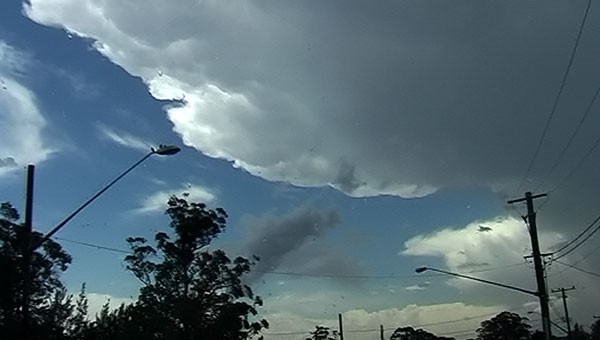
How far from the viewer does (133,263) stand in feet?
171

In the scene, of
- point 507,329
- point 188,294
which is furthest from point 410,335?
point 188,294

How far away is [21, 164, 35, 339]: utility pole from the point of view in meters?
21.4

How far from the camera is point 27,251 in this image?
20.9 meters

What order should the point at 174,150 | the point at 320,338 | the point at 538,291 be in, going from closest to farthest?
1. the point at 174,150
2. the point at 538,291
3. the point at 320,338

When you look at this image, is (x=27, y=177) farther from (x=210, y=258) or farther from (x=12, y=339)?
(x=210, y=258)

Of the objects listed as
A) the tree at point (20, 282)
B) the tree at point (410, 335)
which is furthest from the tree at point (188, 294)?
the tree at point (410, 335)

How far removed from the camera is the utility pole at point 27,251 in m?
21.4

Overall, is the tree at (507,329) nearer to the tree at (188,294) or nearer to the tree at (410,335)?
the tree at (410,335)

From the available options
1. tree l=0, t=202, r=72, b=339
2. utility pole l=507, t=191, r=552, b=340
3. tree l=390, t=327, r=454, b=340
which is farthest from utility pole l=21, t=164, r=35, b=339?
tree l=390, t=327, r=454, b=340

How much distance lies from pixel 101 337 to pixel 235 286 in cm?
1036

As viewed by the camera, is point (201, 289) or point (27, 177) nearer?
point (27, 177)

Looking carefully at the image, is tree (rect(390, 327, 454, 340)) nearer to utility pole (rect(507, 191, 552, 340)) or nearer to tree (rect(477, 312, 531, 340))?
tree (rect(477, 312, 531, 340))

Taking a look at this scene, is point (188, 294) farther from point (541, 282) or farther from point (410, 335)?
point (410, 335)

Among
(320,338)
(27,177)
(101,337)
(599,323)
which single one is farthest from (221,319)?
(599,323)
